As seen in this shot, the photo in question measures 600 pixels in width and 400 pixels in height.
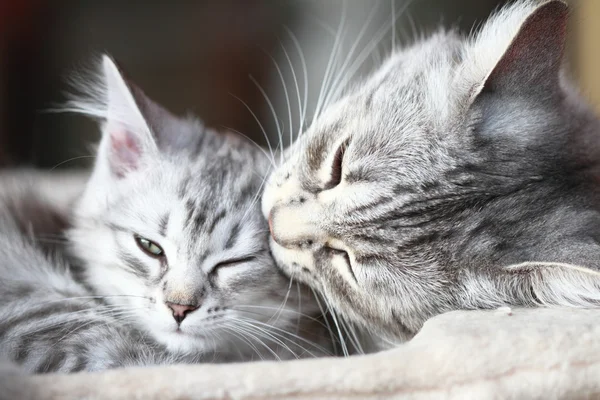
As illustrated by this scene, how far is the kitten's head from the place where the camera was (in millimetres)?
1223

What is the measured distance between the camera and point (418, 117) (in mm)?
1197

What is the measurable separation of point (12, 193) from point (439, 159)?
1048 millimetres

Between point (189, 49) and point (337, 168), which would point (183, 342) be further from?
point (189, 49)

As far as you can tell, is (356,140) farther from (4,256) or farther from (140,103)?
(4,256)

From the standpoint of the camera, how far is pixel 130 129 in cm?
143

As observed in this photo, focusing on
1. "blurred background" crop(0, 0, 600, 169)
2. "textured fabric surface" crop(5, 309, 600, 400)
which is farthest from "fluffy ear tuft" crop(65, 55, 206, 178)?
"blurred background" crop(0, 0, 600, 169)

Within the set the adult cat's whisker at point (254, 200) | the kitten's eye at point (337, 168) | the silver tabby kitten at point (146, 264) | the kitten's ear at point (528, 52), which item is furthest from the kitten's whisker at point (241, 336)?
the kitten's ear at point (528, 52)

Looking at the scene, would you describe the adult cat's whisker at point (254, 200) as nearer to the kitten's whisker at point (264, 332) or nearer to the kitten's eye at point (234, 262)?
the kitten's eye at point (234, 262)

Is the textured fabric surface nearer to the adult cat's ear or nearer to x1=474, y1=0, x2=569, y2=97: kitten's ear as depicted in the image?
x1=474, y1=0, x2=569, y2=97: kitten's ear

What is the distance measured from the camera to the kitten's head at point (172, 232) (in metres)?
1.22

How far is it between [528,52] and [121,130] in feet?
2.96

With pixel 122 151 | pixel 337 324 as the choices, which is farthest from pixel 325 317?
pixel 122 151

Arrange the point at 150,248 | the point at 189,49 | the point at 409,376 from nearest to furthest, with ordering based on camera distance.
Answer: the point at 409,376 → the point at 150,248 → the point at 189,49

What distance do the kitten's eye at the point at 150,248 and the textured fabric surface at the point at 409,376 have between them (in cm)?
48
